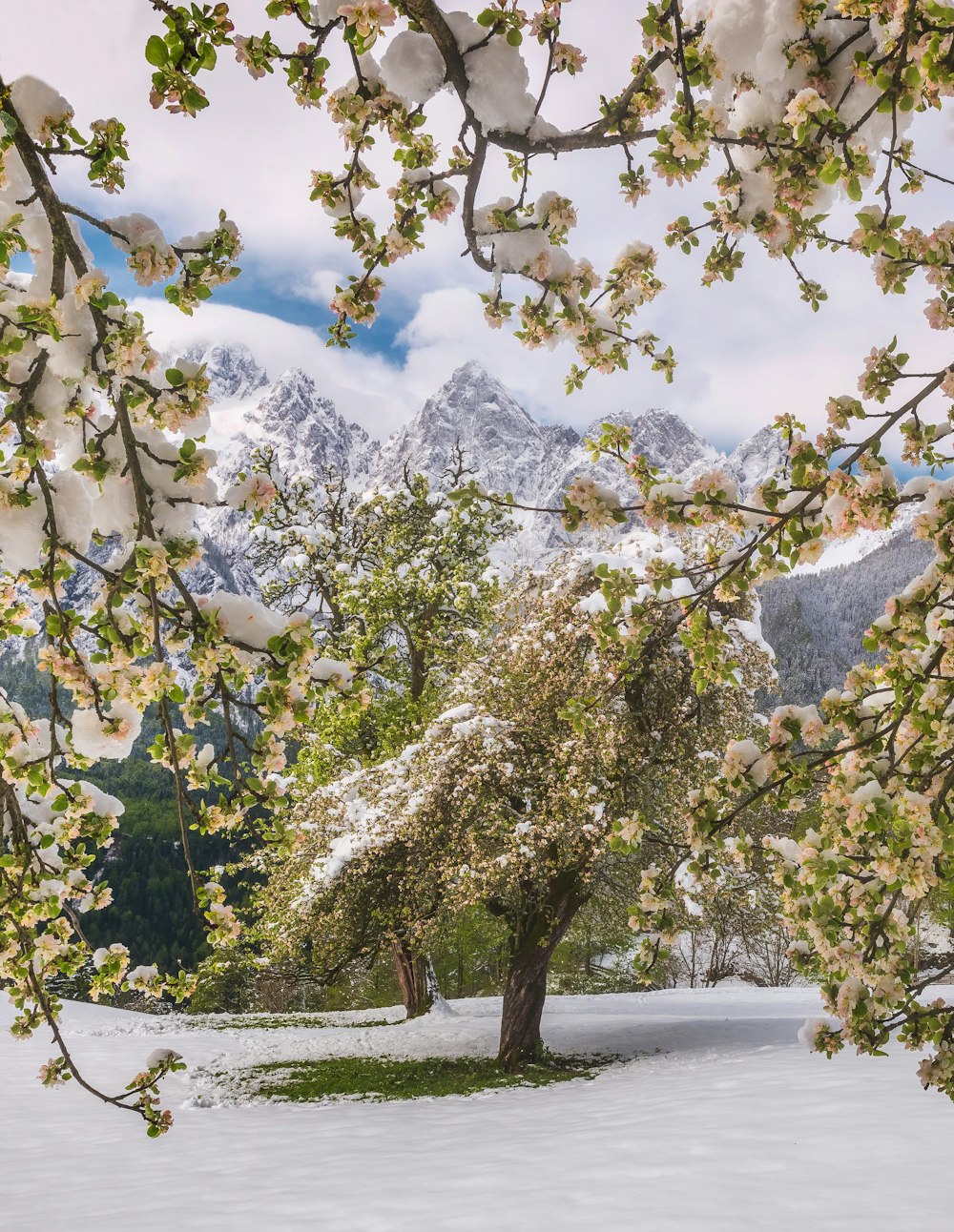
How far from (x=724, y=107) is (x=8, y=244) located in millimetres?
1780

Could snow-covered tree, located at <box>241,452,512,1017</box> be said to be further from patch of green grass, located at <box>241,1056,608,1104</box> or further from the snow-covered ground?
the snow-covered ground

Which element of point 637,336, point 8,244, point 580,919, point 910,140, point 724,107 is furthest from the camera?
point 580,919

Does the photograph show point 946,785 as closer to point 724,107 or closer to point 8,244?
point 724,107

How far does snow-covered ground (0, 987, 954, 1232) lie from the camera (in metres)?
2.98

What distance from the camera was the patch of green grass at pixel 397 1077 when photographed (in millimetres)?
7809

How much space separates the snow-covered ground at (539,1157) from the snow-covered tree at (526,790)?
178cm

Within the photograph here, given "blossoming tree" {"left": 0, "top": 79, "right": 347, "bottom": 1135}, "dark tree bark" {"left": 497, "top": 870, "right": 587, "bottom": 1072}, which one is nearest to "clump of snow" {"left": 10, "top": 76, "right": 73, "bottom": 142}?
"blossoming tree" {"left": 0, "top": 79, "right": 347, "bottom": 1135}

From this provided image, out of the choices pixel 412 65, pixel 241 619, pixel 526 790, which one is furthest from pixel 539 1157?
pixel 526 790

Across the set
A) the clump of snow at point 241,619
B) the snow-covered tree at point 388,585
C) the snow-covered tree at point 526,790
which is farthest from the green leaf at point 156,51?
the snow-covered tree at point 388,585

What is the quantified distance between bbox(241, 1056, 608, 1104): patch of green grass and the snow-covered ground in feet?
1.59

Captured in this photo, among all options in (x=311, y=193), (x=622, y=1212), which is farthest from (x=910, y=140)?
(x=622, y=1212)

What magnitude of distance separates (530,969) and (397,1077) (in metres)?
1.84

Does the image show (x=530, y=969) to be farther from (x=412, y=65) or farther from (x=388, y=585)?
(x=412, y=65)

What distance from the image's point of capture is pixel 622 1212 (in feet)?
9.75
